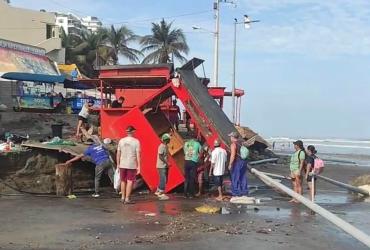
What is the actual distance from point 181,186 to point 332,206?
423 centimetres

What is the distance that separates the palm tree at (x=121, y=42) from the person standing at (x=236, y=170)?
58486 millimetres

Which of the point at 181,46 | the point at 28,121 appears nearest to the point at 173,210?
the point at 28,121

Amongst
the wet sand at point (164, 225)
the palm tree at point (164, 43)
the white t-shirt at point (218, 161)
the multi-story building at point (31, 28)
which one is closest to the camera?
the wet sand at point (164, 225)

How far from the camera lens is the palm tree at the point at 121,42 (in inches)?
2884

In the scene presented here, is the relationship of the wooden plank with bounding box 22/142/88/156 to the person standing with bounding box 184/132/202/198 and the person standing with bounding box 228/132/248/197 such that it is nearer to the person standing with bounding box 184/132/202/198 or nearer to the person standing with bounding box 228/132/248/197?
the person standing with bounding box 184/132/202/198

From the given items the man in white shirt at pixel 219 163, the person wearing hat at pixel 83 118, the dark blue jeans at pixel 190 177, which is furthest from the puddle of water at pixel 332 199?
the person wearing hat at pixel 83 118

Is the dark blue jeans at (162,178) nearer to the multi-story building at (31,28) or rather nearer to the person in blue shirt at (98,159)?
the person in blue shirt at (98,159)

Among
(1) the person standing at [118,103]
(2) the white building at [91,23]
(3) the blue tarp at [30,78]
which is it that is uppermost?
(2) the white building at [91,23]

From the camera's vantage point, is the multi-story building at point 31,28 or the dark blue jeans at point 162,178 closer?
the dark blue jeans at point 162,178

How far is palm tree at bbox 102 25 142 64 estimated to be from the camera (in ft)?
240

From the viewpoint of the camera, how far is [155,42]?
70875 millimetres

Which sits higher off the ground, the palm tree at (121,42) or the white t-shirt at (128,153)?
the palm tree at (121,42)

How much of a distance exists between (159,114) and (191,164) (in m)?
2.83

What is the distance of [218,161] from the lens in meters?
15.1
